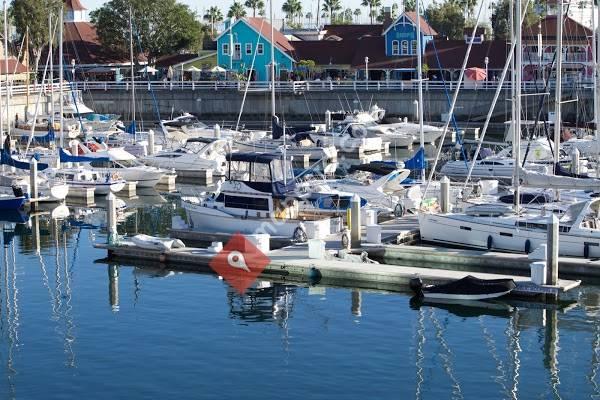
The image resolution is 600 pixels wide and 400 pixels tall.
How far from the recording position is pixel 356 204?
124 ft

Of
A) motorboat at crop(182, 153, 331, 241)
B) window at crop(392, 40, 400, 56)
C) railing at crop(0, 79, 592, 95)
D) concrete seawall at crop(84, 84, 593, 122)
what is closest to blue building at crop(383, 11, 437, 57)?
window at crop(392, 40, 400, 56)

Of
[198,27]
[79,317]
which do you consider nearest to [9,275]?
[79,317]

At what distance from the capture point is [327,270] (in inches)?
1407

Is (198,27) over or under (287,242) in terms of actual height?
over

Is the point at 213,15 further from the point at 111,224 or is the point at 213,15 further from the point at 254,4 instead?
the point at 111,224

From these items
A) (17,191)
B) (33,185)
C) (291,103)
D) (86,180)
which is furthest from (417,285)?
(291,103)

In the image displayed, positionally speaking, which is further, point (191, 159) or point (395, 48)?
point (395, 48)

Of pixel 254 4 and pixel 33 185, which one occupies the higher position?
pixel 254 4

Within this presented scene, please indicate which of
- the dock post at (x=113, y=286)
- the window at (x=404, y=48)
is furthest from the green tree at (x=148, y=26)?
the dock post at (x=113, y=286)

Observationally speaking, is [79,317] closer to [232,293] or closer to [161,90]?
[232,293]

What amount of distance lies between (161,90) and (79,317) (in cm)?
5376

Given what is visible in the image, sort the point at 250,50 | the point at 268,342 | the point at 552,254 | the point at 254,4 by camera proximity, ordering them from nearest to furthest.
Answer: the point at 268,342, the point at 552,254, the point at 250,50, the point at 254,4

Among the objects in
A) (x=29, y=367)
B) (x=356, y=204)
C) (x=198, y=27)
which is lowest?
(x=29, y=367)

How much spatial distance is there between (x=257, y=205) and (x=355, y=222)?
4.15 m
